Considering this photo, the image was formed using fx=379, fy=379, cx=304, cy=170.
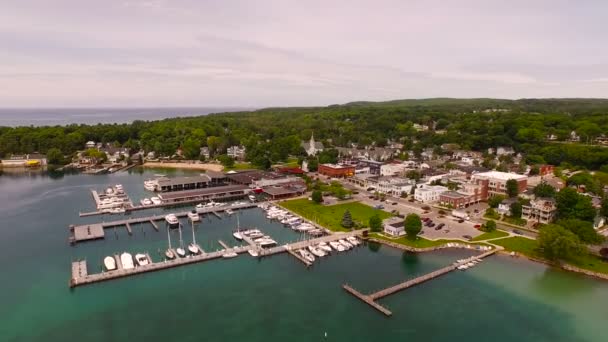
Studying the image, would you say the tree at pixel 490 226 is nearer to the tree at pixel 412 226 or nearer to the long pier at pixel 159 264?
the tree at pixel 412 226

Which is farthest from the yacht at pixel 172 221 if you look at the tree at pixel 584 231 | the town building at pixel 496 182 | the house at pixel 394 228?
the town building at pixel 496 182

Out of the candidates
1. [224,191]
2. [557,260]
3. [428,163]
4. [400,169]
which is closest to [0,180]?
[224,191]

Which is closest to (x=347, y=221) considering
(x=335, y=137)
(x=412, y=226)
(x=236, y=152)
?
(x=412, y=226)

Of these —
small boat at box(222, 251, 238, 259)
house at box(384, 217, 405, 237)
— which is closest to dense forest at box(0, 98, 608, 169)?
house at box(384, 217, 405, 237)

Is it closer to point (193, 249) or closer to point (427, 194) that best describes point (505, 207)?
point (427, 194)

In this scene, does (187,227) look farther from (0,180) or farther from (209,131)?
(209,131)

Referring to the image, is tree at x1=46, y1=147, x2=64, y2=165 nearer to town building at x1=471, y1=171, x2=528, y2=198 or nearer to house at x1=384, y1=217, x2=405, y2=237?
house at x1=384, y1=217, x2=405, y2=237
